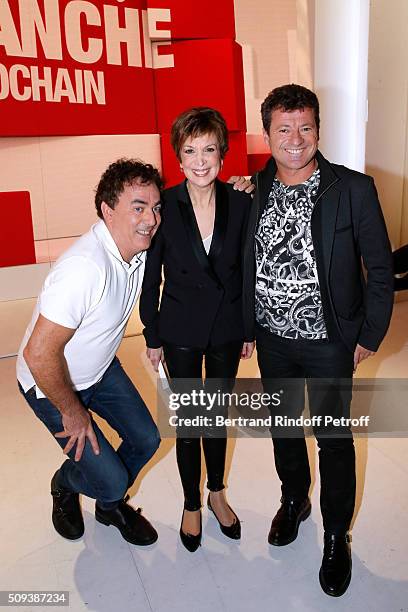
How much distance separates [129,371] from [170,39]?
344 cm

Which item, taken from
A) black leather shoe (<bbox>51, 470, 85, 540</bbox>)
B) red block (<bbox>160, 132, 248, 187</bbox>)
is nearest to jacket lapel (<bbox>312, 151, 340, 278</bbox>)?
black leather shoe (<bbox>51, 470, 85, 540</bbox>)

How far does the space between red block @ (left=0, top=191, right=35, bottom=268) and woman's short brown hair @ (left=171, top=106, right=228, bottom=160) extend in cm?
285

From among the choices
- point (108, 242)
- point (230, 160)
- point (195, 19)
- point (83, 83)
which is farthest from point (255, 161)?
point (108, 242)

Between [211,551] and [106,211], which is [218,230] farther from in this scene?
[211,551]

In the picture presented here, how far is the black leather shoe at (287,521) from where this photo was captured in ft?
6.16

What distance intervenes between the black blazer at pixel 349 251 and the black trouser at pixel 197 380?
32 cm

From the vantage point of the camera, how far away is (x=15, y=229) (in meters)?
4.12

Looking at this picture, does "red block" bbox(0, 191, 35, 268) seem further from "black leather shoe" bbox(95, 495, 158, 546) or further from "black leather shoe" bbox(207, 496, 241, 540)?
"black leather shoe" bbox(207, 496, 241, 540)

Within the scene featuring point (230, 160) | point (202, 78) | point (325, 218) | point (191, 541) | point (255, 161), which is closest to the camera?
point (325, 218)

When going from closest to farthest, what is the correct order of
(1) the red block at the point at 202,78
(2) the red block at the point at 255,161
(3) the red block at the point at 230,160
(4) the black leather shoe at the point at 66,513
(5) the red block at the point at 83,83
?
(4) the black leather shoe at the point at 66,513 → (5) the red block at the point at 83,83 → (1) the red block at the point at 202,78 → (3) the red block at the point at 230,160 → (2) the red block at the point at 255,161

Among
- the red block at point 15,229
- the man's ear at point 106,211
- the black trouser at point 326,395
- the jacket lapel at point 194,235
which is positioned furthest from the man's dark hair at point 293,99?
the red block at point 15,229

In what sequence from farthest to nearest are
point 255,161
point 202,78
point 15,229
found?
point 255,161 < point 202,78 < point 15,229

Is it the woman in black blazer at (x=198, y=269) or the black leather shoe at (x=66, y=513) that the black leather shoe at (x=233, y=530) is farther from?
the black leather shoe at (x=66, y=513)

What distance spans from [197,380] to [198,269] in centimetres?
37
